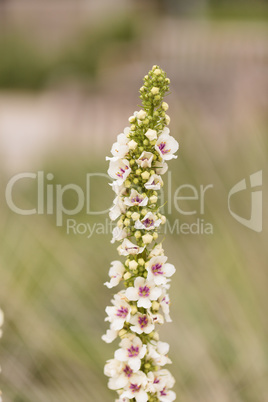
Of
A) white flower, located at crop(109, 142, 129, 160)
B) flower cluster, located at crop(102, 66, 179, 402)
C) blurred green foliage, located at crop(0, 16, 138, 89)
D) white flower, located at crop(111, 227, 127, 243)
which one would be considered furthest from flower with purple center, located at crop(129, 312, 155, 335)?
blurred green foliage, located at crop(0, 16, 138, 89)

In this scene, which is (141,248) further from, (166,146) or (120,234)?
(166,146)

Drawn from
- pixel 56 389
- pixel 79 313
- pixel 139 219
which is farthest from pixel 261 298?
pixel 139 219

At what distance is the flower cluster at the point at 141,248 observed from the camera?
0.95 m

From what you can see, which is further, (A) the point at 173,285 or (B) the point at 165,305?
(A) the point at 173,285

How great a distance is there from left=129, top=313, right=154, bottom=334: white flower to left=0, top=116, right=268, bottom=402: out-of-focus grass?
526 millimetres

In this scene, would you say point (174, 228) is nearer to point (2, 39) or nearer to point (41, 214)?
point (41, 214)

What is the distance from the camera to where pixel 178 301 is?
1.83 m

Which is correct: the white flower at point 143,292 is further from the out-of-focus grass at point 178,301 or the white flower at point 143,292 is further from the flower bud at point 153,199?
the out-of-focus grass at point 178,301

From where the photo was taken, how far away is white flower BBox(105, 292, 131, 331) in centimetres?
96

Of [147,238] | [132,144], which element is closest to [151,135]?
[132,144]

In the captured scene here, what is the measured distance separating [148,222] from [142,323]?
13 centimetres

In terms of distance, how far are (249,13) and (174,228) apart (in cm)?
1428

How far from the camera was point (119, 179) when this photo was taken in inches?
37.3

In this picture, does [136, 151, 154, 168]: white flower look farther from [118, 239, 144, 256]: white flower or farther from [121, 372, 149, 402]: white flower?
[121, 372, 149, 402]: white flower
